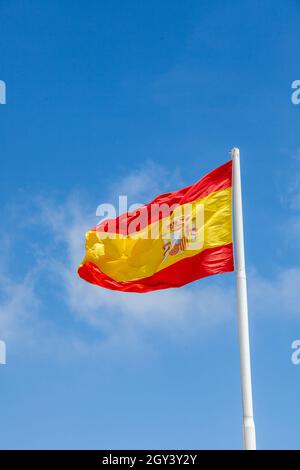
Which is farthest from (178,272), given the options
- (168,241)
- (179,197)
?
(179,197)

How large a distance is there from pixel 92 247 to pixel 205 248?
392 centimetres

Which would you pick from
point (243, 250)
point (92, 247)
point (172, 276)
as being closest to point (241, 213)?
point (243, 250)

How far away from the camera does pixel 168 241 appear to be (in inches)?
1030

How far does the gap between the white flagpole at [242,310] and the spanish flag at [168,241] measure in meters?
0.64

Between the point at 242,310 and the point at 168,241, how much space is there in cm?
426

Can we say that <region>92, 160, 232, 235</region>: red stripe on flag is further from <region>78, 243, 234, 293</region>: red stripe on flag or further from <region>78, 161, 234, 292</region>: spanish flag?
<region>78, 243, 234, 293</region>: red stripe on flag

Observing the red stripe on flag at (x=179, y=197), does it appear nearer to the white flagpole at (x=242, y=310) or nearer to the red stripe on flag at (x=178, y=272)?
the white flagpole at (x=242, y=310)

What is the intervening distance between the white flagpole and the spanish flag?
2.11ft

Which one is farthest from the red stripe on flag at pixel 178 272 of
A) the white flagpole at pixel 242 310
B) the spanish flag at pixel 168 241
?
the white flagpole at pixel 242 310

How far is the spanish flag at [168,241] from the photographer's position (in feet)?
81.4

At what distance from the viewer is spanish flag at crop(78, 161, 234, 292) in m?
24.8

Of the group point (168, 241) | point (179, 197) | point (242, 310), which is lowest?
point (242, 310)

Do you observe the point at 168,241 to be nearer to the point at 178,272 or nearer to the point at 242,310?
the point at 178,272

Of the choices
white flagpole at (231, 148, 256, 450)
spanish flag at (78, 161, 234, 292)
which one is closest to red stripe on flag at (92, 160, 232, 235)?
spanish flag at (78, 161, 234, 292)
